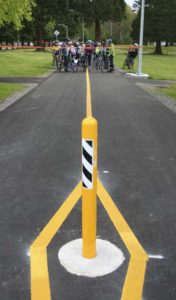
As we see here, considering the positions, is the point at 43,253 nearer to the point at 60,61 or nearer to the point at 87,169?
the point at 87,169

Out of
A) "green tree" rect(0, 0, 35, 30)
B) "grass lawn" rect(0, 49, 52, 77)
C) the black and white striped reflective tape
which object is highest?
"green tree" rect(0, 0, 35, 30)

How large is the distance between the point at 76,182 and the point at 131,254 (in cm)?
234

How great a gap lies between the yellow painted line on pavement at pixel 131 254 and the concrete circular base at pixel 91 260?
14 cm

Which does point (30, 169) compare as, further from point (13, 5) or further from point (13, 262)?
point (13, 5)

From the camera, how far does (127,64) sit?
1294 inches

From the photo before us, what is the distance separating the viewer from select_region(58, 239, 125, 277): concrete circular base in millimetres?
4066

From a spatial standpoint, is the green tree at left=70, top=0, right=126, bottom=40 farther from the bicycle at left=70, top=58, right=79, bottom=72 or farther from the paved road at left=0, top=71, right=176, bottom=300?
the paved road at left=0, top=71, right=176, bottom=300

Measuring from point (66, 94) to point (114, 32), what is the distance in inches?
4558

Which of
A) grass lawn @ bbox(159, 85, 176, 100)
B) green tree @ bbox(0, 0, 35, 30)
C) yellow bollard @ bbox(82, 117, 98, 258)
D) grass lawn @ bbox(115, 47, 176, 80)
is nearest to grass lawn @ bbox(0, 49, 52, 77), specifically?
grass lawn @ bbox(115, 47, 176, 80)

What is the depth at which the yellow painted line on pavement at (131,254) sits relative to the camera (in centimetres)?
376

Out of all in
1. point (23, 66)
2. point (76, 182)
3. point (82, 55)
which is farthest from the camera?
point (23, 66)

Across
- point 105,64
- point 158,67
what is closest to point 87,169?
point 105,64

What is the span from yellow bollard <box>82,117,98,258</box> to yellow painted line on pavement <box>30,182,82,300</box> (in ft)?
1.44

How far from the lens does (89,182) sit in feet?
13.2
